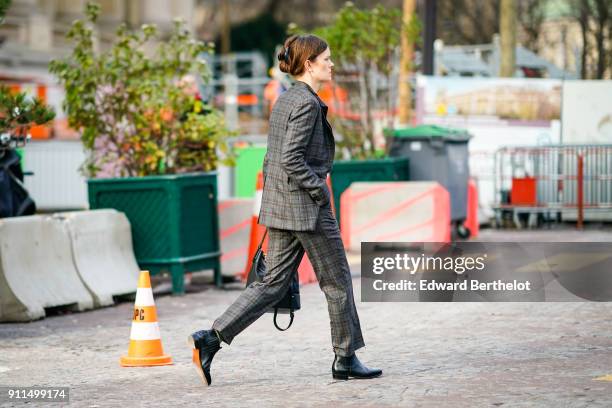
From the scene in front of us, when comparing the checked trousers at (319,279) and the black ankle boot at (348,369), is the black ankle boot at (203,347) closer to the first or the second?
the checked trousers at (319,279)

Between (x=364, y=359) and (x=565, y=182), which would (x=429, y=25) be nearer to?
(x=565, y=182)

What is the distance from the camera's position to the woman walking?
7.02 m

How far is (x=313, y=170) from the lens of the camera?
7.08m

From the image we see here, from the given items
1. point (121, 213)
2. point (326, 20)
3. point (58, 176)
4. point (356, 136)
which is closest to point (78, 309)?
point (121, 213)

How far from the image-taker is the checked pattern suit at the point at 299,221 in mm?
6988

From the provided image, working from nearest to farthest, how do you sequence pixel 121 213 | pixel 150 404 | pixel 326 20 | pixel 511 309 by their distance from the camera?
pixel 150 404 → pixel 511 309 → pixel 121 213 → pixel 326 20

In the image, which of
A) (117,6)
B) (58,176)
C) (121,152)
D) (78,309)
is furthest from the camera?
(117,6)

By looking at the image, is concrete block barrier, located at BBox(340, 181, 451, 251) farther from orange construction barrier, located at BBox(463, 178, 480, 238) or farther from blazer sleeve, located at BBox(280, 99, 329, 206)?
blazer sleeve, located at BBox(280, 99, 329, 206)

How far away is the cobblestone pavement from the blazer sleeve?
1.06m

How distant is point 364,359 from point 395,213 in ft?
24.9

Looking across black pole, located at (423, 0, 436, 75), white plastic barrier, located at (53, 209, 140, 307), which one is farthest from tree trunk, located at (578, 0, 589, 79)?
white plastic barrier, located at (53, 209, 140, 307)

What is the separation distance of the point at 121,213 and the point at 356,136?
26.2 feet

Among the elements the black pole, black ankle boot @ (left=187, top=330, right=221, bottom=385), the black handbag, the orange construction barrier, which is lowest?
the orange construction barrier

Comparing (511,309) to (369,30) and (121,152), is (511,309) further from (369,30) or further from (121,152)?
(369,30)
